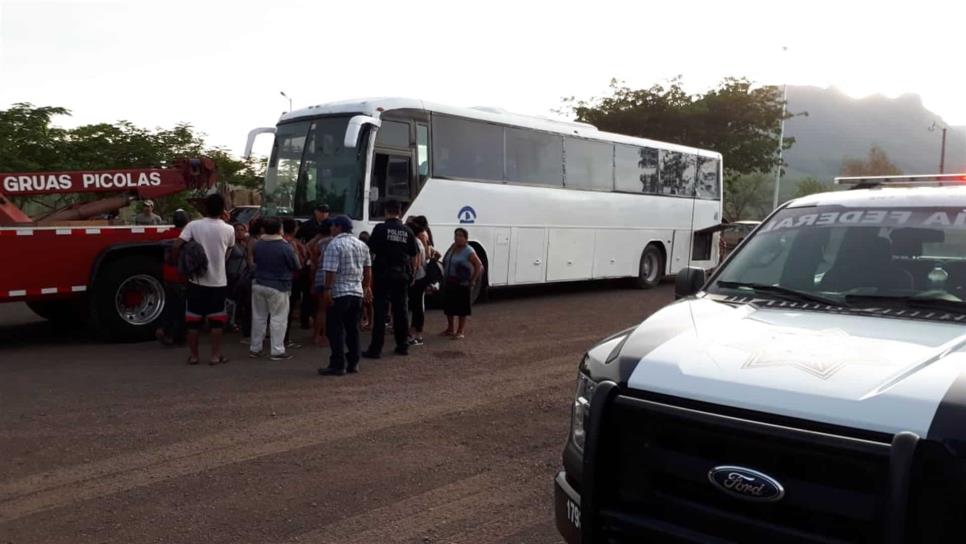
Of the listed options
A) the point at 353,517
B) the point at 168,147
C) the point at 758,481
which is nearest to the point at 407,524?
the point at 353,517

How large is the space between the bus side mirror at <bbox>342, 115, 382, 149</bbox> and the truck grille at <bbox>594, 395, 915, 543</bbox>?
30.6 ft

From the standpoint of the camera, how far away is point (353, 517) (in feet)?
15.0

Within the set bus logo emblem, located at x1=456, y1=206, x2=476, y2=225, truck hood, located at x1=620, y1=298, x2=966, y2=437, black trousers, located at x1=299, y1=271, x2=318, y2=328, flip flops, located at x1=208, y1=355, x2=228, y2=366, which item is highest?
bus logo emblem, located at x1=456, y1=206, x2=476, y2=225

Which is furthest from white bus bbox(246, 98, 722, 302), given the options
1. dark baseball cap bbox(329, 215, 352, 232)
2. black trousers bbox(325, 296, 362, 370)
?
black trousers bbox(325, 296, 362, 370)

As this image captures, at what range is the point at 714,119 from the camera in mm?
31500

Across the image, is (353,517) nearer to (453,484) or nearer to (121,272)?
(453,484)

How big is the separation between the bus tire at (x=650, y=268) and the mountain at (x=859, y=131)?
13610 cm

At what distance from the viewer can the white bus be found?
12.7 meters

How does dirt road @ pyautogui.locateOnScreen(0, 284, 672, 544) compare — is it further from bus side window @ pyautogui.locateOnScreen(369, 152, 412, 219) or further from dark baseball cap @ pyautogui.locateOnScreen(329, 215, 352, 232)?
bus side window @ pyautogui.locateOnScreen(369, 152, 412, 219)

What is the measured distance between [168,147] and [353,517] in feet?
68.8

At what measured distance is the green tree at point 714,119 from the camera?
31.2 meters

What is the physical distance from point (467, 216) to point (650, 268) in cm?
704

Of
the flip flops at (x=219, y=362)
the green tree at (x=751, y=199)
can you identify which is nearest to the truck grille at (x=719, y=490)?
the flip flops at (x=219, y=362)

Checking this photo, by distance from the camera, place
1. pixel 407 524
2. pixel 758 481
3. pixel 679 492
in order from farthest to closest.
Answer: pixel 407 524, pixel 679 492, pixel 758 481
